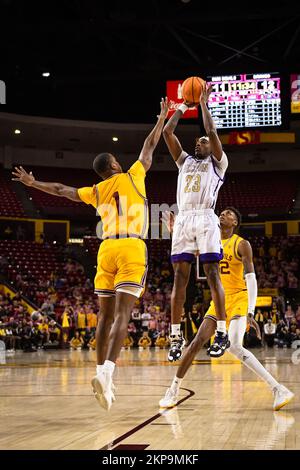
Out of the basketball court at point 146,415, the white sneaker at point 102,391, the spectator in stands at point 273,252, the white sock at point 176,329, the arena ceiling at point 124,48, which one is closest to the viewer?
the basketball court at point 146,415

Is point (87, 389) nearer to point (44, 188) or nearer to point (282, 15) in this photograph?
point (44, 188)

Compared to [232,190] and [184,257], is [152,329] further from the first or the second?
[184,257]

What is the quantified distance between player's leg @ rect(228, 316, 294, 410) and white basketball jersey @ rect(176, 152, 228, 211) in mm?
1595

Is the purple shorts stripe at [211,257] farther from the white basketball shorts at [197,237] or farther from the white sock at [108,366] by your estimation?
the white sock at [108,366]

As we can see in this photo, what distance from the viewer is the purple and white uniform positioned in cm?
643

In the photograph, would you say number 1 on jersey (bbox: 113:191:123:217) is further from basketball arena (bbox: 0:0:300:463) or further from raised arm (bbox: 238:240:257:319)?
raised arm (bbox: 238:240:257:319)

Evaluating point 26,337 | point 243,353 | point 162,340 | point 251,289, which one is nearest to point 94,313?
point 162,340

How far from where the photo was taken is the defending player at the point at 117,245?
5.95 m

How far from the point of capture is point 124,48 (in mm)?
24594

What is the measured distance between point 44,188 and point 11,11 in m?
16.7

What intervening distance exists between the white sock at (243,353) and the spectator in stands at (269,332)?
1407 cm

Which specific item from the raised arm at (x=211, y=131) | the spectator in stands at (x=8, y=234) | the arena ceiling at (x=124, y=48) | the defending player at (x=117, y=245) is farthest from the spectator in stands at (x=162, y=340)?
the raised arm at (x=211, y=131)

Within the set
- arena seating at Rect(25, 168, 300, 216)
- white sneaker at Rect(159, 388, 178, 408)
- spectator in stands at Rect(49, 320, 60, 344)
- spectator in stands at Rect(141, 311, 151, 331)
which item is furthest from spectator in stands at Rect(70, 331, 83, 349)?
white sneaker at Rect(159, 388, 178, 408)
